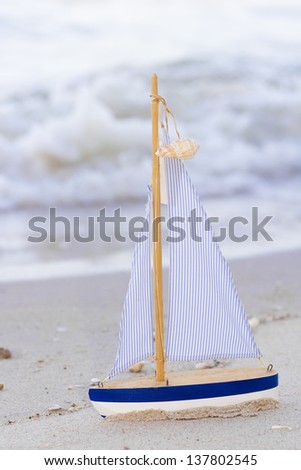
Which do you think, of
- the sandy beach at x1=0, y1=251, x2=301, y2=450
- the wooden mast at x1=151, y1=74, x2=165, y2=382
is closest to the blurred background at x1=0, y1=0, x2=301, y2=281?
the sandy beach at x1=0, y1=251, x2=301, y2=450

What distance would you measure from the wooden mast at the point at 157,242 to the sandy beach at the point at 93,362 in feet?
1.17

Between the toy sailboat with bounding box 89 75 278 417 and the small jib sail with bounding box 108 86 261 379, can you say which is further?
the small jib sail with bounding box 108 86 261 379

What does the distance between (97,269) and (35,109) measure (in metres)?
7.50

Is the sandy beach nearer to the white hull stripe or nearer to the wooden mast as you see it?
the white hull stripe

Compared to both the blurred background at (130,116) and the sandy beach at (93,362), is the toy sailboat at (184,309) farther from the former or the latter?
the blurred background at (130,116)

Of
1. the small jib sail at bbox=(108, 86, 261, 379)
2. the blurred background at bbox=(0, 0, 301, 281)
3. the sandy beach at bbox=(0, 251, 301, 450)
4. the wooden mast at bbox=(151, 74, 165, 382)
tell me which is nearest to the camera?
the sandy beach at bbox=(0, 251, 301, 450)

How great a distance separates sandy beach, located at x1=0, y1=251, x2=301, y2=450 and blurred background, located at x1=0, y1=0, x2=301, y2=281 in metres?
1.10

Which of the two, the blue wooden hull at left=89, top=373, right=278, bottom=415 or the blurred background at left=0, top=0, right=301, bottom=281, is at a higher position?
the blurred background at left=0, top=0, right=301, bottom=281

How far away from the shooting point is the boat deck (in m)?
4.11

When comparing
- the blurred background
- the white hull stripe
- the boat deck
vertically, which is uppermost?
the blurred background

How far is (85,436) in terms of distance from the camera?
3.95 metres

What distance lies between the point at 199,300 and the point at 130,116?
10.6 m

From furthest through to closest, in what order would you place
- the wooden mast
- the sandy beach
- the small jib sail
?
the small jib sail → the wooden mast → the sandy beach

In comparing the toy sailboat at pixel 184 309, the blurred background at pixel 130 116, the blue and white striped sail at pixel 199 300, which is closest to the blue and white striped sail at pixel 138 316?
the toy sailboat at pixel 184 309
